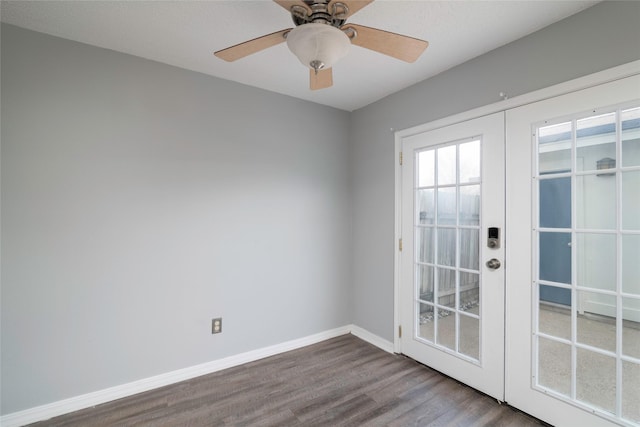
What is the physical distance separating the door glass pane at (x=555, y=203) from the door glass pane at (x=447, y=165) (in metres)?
0.61

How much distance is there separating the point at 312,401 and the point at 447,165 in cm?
207

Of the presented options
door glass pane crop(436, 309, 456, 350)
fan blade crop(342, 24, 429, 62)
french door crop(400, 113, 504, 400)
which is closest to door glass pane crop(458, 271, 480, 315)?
french door crop(400, 113, 504, 400)

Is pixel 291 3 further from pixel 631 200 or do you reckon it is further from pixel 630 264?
pixel 630 264

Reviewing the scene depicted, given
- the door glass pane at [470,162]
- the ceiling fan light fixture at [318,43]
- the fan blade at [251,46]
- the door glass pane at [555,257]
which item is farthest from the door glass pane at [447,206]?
the fan blade at [251,46]

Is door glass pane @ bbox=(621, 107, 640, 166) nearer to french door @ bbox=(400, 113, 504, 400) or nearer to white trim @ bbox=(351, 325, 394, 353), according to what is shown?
french door @ bbox=(400, 113, 504, 400)

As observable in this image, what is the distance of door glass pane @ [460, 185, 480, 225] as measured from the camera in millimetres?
2170

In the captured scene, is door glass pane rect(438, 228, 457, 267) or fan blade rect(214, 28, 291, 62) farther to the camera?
door glass pane rect(438, 228, 457, 267)

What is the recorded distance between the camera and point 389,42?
1.43 meters

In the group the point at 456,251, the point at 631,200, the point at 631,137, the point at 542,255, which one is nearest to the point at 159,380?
the point at 456,251

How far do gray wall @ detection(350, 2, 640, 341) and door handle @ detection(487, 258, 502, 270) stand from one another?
0.90 m

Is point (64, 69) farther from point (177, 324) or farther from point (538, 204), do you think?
point (538, 204)

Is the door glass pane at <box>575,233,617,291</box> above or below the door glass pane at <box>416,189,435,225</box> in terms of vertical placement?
below

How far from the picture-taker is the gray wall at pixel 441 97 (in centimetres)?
158

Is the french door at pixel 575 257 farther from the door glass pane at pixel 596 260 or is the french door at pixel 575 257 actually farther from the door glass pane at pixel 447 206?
the door glass pane at pixel 447 206
